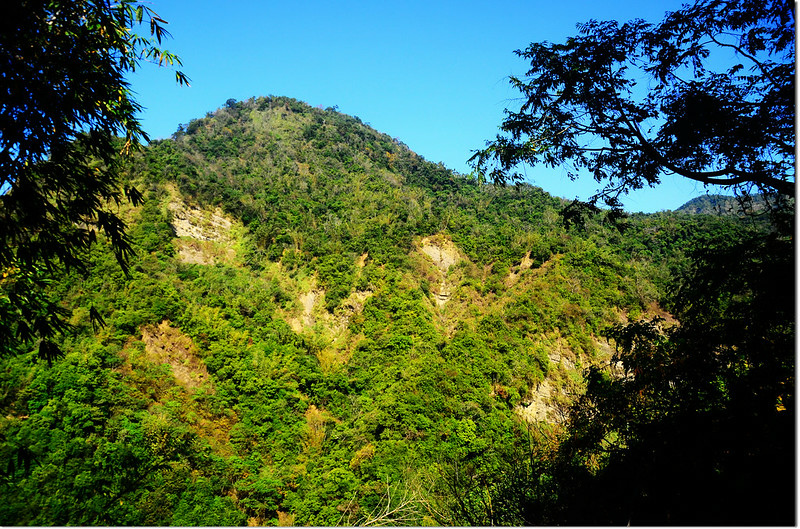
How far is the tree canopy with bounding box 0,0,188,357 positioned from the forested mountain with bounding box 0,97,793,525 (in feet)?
2.21

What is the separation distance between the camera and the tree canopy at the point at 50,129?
2.50 metres

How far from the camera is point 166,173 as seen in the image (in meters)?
27.2

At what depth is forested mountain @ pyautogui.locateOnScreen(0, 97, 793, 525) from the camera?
9.94 metres

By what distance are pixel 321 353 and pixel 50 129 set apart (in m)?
18.9

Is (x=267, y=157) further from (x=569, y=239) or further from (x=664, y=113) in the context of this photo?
(x=664, y=113)

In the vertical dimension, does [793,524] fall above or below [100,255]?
below

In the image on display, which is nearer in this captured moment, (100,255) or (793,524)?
(793,524)

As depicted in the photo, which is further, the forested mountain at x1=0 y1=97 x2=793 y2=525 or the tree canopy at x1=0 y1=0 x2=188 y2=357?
the forested mountain at x1=0 y1=97 x2=793 y2=525

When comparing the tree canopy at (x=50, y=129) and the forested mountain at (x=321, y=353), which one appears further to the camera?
the forested mountain at (x=321, y=353)

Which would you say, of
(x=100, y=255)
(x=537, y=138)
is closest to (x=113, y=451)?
(x=100, y=255)

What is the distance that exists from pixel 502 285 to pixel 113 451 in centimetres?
2233

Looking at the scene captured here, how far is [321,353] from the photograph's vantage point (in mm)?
20516

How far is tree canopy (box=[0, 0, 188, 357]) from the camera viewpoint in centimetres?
250

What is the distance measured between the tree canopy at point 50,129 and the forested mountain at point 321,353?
0.68 m
